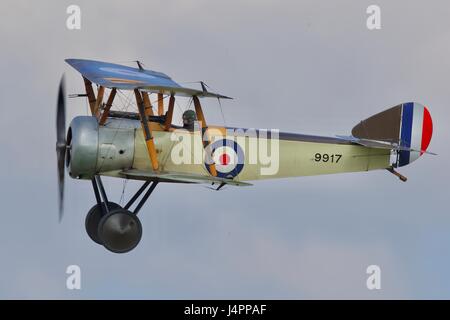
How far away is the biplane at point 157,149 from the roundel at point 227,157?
0.05ft

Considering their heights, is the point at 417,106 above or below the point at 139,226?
above

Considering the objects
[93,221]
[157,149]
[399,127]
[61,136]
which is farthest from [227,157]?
[399,127]

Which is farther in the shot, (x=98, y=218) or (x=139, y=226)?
(x=98, y=218)

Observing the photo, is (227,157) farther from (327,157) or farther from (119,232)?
(119,232)

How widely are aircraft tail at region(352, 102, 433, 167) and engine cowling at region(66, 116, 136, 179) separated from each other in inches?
183

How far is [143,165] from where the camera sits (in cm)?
1875

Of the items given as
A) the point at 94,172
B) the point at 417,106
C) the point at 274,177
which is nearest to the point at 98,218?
the point at 94,172

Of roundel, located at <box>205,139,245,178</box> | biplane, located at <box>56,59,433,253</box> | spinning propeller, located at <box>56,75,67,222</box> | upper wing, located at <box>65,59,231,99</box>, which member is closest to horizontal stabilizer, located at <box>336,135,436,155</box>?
biplane, located at <box>56,59,433,253</box>

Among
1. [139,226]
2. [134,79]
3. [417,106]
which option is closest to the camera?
[139,226]

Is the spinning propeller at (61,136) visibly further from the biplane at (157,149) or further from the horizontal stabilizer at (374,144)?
the horizontal stabilizer at (374,144)

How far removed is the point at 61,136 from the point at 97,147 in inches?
41.5

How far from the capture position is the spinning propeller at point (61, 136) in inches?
753

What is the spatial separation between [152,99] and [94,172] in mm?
2039

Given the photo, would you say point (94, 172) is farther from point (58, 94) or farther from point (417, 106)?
point (417, 106)
